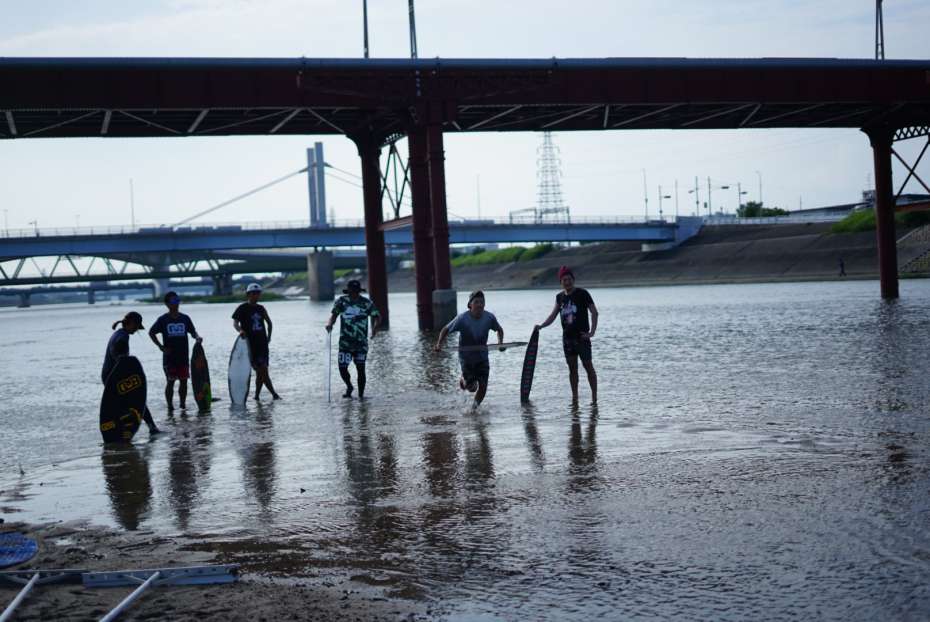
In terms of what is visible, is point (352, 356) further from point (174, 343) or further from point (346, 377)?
point (174, 343)

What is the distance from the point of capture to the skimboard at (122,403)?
1210 cm

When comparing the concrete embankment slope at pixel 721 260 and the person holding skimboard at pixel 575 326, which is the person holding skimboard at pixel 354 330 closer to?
the person holding skimboard at pixel 575 326

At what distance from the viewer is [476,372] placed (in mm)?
13742

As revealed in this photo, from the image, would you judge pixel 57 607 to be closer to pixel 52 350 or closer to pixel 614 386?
pixel 614 386

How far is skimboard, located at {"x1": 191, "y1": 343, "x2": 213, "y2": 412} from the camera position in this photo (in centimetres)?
1520

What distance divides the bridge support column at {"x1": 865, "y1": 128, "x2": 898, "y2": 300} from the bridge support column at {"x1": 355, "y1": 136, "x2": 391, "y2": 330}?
1878 centimetres

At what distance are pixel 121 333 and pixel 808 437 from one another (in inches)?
306

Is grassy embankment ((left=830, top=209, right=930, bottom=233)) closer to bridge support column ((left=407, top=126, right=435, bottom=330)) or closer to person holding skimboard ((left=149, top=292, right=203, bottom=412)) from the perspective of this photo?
bridge support column ((left=407, top=126, right=435, bottom=330))

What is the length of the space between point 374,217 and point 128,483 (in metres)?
31.1

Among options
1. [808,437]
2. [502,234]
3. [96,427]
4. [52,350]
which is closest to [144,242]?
[502,234]

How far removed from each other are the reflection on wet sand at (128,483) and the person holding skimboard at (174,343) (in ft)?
11.8

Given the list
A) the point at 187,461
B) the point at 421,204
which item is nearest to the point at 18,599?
the point at 187,461

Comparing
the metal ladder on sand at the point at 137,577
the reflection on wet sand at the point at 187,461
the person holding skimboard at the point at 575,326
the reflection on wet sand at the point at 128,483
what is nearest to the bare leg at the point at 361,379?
the reflection on wet sand at the point at 187,461

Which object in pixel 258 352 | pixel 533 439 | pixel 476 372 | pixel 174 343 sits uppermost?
pixel 174 343
